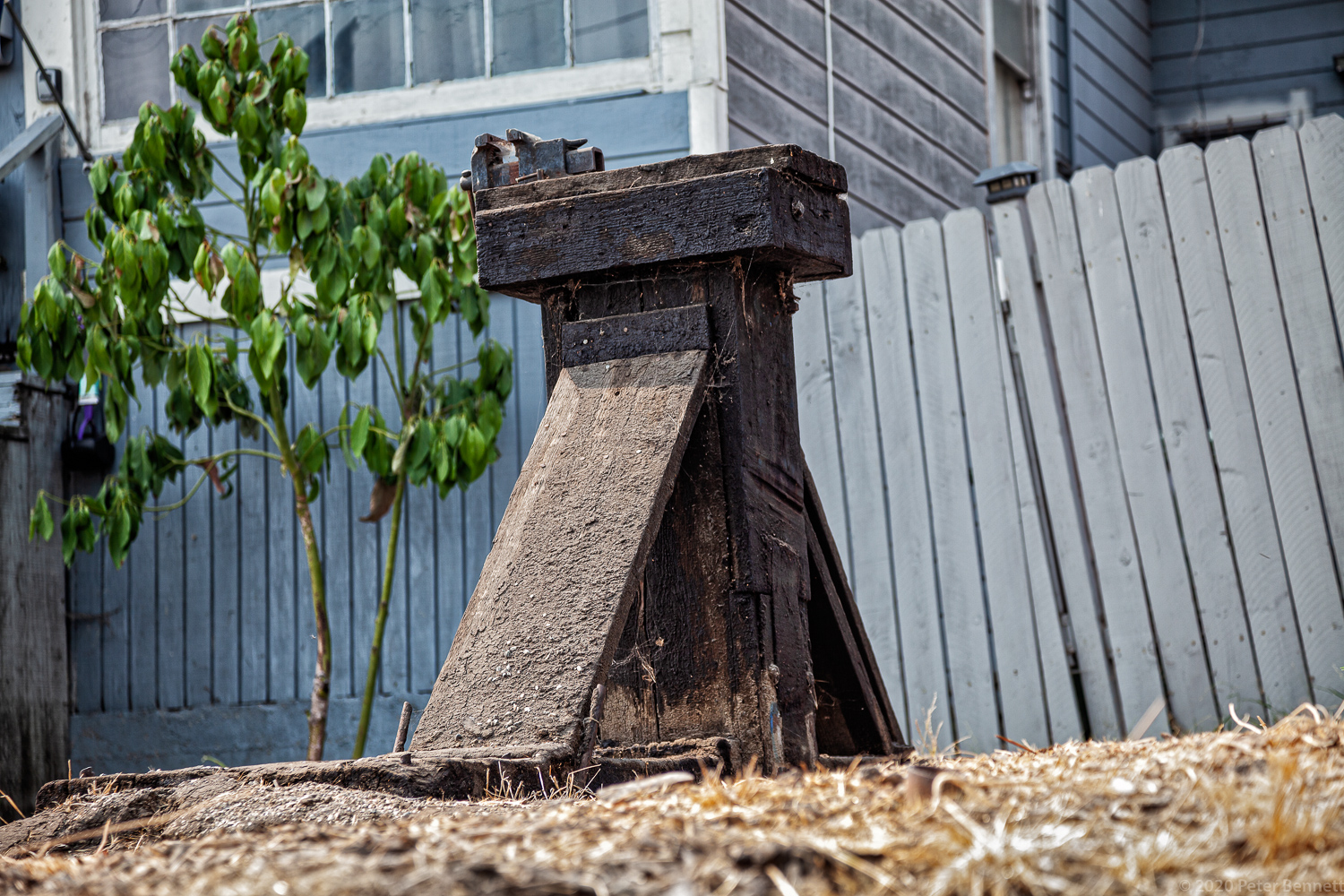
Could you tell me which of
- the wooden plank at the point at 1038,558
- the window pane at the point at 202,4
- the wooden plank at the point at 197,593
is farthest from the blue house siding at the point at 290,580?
the wooden plank at the point at 1038,558

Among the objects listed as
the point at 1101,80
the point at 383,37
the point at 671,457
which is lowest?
the point at 671,457

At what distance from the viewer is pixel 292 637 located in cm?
539

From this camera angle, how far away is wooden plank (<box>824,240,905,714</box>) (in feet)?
15.3

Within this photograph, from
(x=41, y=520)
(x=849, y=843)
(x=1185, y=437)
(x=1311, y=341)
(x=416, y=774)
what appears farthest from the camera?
(x=41, y=520)

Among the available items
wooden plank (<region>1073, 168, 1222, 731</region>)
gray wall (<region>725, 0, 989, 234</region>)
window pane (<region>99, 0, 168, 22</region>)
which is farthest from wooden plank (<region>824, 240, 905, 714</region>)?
window pane (<region>99, 0, 168, 22</region>)

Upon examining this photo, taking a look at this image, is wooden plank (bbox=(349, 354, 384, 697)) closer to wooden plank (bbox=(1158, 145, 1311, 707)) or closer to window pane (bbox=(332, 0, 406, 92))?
window pane (bbox=(332, 0, 406, 92))

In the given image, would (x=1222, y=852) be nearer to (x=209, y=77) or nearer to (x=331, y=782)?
(x=331, y=782)

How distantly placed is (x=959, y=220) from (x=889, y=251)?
28cm

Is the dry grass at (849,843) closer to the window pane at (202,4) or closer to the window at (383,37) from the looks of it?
the window at (383,37)

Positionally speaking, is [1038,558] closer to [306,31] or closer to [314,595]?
[314,595]

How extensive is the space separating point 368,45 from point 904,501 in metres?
3.01

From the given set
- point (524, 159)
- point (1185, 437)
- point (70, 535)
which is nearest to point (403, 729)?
point (524, 159)

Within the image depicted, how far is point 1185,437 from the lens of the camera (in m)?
4.26

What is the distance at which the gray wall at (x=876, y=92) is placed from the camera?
541 centimetres
